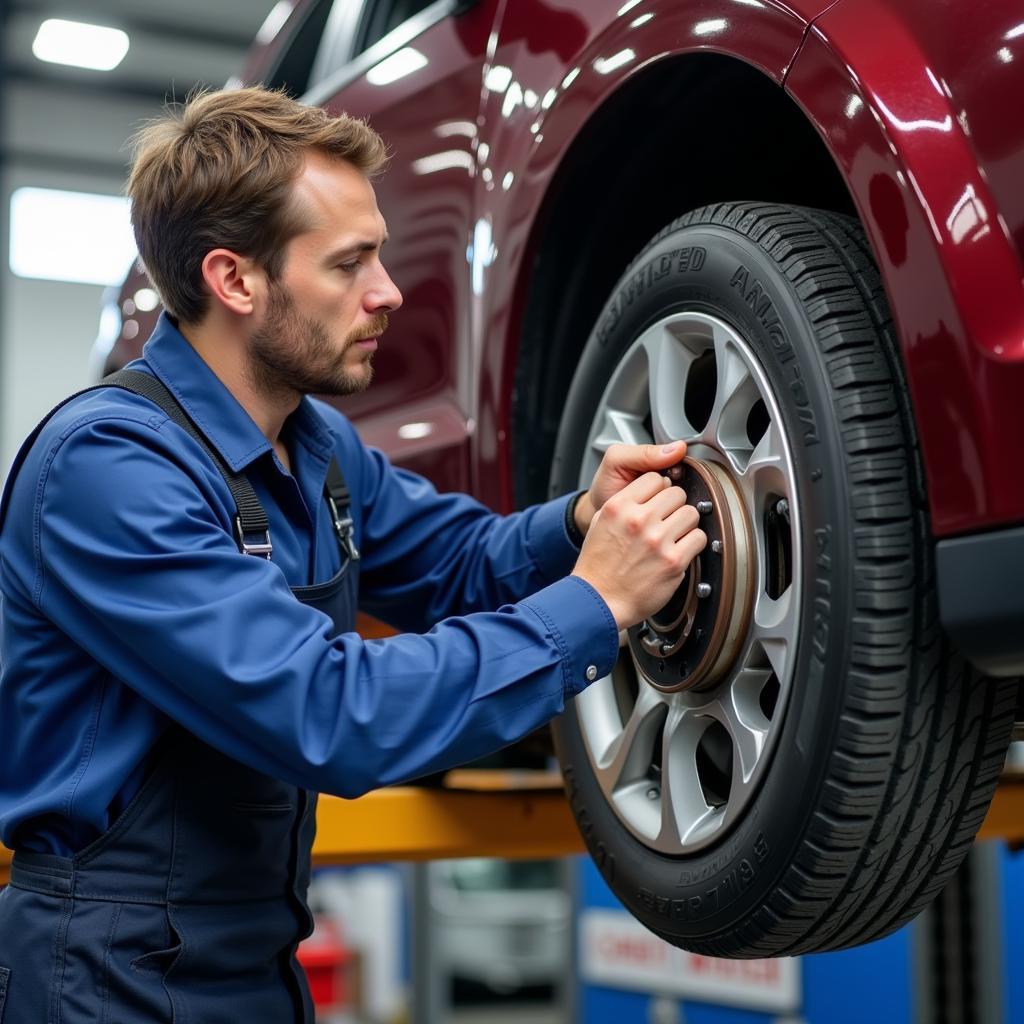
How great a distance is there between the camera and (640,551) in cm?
136

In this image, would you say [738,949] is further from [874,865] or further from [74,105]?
[74,105]

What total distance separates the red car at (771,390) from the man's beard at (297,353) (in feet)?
0.78

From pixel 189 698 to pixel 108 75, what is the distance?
998 centimetres

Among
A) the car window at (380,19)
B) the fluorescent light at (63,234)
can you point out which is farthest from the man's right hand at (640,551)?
the fluorescent light at (63,234)

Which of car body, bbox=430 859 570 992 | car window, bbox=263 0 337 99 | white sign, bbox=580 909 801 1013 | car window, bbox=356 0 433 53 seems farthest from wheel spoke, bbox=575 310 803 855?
car body, bbox=430 859 570 992

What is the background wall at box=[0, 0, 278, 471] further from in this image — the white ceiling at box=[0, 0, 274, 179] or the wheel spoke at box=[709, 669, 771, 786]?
the wheel spoke at box=[709, 669, 771, 786]

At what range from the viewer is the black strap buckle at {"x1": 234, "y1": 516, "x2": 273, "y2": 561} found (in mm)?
1414

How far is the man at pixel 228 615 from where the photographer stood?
130 centimetres

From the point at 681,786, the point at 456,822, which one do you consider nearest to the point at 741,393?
the point at 681,786

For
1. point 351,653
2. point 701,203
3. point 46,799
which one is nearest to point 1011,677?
point 351,653

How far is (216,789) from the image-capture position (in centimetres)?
146

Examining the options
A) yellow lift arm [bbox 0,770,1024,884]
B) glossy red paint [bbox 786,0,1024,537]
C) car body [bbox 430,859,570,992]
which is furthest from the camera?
car body [bbox 430,859,570,992]

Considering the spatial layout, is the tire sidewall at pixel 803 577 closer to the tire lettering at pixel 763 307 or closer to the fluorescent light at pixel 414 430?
the tire lettering at pixel 763 307

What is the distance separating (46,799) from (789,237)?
0.92 meters
